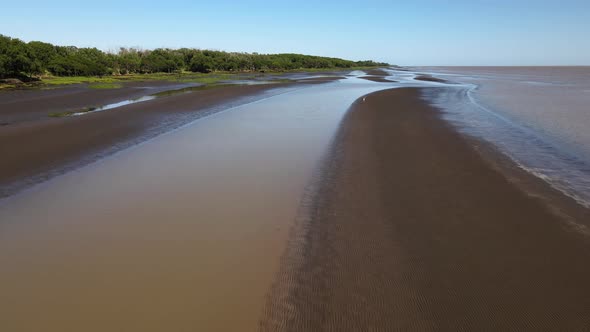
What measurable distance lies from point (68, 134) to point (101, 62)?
225ft

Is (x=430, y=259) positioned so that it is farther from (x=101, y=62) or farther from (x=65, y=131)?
(x=101, y=62)

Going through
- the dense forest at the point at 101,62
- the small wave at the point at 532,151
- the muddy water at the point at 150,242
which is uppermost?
the dense forest at the point at 101,62

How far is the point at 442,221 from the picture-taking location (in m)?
5.45

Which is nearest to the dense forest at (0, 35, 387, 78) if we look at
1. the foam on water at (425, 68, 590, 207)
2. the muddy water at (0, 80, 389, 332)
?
the muddy water at (0, 80, 389, 332)

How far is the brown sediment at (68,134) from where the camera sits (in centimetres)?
854

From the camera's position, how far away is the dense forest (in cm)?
4284

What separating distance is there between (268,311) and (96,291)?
211cm

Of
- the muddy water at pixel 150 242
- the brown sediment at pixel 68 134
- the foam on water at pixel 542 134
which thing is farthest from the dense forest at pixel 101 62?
the foam on water at pixel 542 134

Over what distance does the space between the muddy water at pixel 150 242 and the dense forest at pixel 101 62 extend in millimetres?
46571

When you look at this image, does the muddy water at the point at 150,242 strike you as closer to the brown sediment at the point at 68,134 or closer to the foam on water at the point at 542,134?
the brown sediment at the point at 68,134

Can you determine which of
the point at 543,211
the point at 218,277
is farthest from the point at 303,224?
the point at 543,211

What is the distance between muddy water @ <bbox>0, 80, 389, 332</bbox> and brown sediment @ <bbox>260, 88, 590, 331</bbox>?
572 millimetres

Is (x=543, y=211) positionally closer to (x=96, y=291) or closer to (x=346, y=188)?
(x=346, y=188)

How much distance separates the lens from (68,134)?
12258 millimetres
